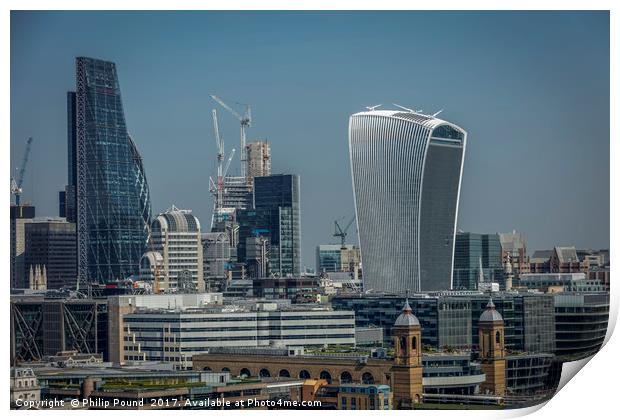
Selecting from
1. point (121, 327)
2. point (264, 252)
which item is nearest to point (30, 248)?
point (264, 252)

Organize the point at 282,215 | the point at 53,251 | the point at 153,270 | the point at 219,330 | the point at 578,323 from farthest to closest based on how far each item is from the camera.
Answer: the point at 282,215
the point at 53,251
the point at 153,270
the point at 219,330
the point at 578,323

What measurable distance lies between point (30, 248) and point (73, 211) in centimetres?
587

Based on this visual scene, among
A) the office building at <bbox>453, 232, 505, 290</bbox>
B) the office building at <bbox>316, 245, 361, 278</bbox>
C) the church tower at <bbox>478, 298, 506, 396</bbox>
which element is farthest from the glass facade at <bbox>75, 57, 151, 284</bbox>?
the church tower at <bbox>478, 298, 506, 396</bbox>

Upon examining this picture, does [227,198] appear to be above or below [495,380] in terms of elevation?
above

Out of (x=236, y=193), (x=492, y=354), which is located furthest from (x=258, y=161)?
(x=492, y=354)

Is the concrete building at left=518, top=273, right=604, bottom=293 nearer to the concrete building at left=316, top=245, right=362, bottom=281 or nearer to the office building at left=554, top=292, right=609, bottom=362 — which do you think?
the office building at left=554, top=292, right=609, bottom=362

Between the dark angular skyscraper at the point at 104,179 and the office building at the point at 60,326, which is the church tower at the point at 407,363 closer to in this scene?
the office building at the point at 60,326

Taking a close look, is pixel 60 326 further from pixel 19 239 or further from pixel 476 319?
pixel 19 239

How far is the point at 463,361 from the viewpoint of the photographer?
39688 mm

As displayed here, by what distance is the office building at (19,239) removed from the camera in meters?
68.4

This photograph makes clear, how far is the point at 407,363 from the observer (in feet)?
121

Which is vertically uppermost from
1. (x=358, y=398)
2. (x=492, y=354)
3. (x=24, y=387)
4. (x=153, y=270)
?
(x=153, y=270)

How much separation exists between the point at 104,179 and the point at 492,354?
44.6 m
